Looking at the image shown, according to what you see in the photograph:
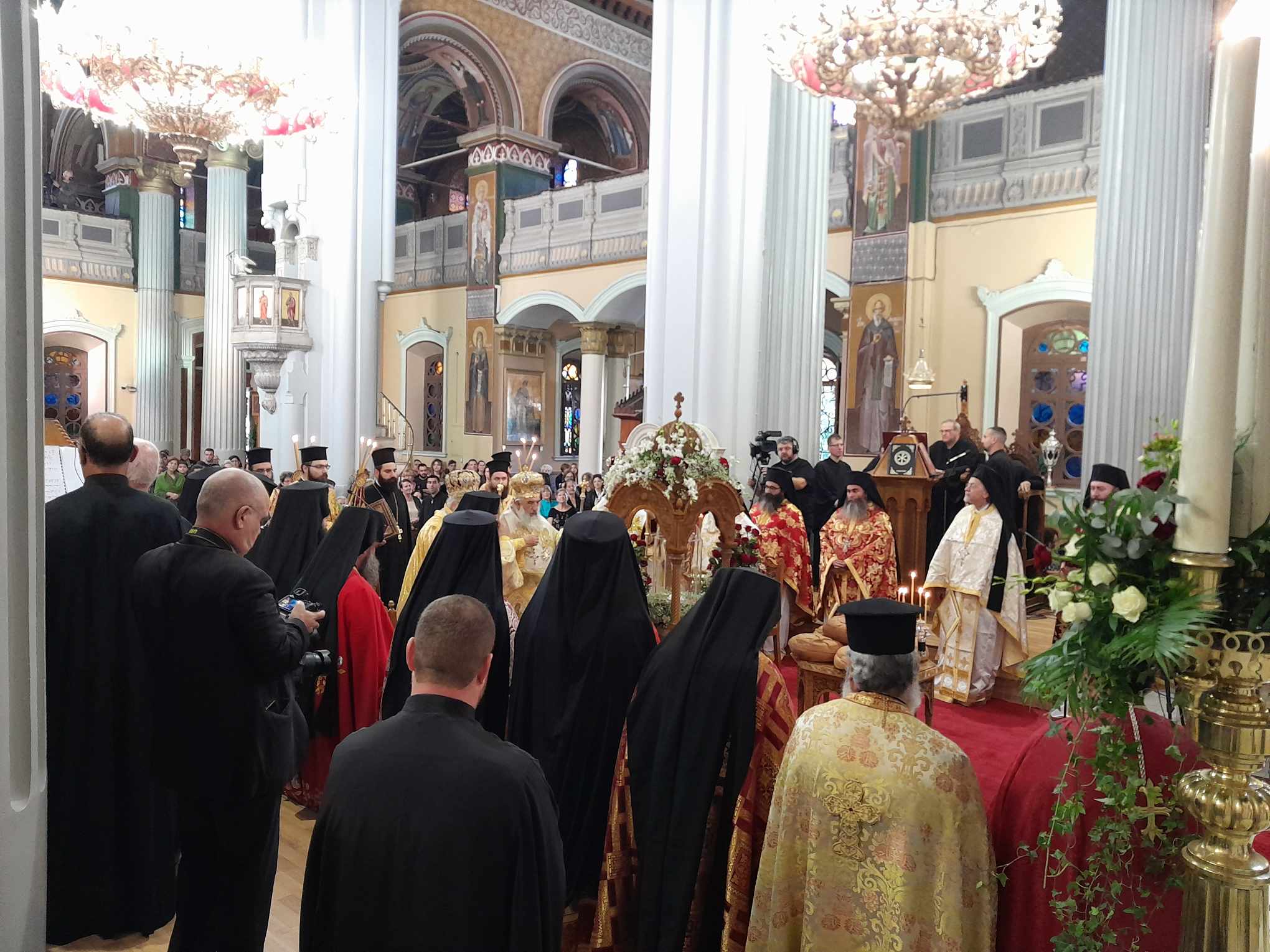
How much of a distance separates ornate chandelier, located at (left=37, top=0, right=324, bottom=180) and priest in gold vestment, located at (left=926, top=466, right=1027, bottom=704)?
8374mm

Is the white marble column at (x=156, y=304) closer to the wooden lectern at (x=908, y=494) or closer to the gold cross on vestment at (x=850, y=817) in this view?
the wooden lectern at (x=908, y=494)

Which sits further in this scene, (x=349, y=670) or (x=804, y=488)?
(x=804, y=488)

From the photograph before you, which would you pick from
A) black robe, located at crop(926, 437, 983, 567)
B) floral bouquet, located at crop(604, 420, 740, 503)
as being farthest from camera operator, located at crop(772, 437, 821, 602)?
floral bouquet, located at crop(604, 420, 740, 503)

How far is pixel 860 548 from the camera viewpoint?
299 inches

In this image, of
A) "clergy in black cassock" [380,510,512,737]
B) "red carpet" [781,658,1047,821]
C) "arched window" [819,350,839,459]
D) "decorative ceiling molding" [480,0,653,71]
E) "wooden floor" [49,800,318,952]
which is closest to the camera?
"wooden floor" [49,800,318,952]

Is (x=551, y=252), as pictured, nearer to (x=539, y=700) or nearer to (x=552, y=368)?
(x=552, y=368)

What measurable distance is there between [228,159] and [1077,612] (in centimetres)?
1875

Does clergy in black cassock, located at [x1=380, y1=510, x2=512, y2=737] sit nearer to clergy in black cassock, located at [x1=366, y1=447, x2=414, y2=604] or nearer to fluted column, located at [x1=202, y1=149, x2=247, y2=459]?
clergy in black cassock, located at [x1=366, y1=447, x2=414, y2=604]

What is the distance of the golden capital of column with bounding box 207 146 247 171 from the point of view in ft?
58.3

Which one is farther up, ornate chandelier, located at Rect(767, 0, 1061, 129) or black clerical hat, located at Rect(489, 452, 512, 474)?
ornate chandelier, located at Rect(767, 0, 1061, 129)

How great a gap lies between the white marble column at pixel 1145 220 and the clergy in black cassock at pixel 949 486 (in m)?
1.28

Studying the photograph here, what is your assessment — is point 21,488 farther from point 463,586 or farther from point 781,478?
point 781,478

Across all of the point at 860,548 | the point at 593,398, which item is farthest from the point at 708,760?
the point at 593,398

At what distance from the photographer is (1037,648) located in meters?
8.12
